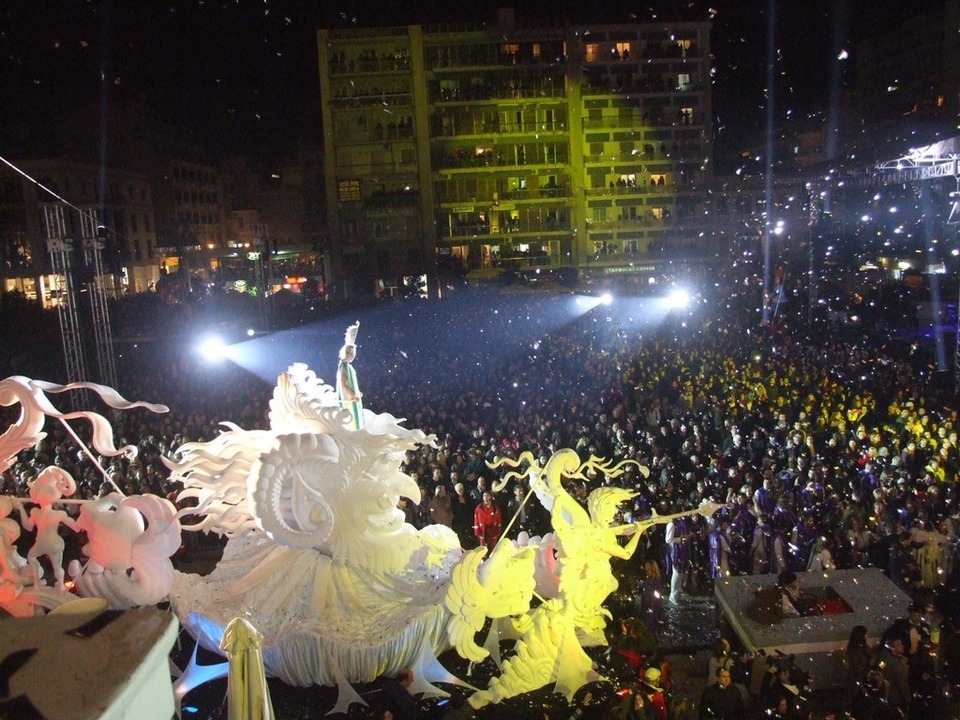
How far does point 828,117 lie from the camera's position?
47344 mm

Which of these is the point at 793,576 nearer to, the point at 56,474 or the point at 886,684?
the point at 886,684

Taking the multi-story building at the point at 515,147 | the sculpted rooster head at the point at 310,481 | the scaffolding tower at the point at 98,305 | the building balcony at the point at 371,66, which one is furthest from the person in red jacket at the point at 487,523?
the building balcony at the point at 371,66

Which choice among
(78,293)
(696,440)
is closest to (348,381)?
(696,440)

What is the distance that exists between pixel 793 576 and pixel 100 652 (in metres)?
7.01

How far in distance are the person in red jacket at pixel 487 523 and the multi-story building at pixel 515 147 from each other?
27393 mm

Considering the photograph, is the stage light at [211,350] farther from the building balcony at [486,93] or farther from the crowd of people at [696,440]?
the building balcony at [486,93]

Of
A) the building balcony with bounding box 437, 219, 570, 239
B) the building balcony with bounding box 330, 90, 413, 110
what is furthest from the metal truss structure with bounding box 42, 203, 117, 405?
the building balcony with bounding box 437, 219, 570, 239

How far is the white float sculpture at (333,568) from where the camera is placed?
6723 millimetres

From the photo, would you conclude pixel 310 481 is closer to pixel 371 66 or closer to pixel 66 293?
pixel 66 293

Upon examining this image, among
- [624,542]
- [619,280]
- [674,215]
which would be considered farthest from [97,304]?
[674,215]

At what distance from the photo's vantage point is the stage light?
19.0m

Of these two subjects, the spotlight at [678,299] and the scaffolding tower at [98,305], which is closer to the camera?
the scaffolding tower at [98,305]

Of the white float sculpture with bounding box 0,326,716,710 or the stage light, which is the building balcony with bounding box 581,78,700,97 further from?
the white float sculpture with bounding box 0,326,716,710

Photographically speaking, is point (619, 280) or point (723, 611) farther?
point (619, 280)
